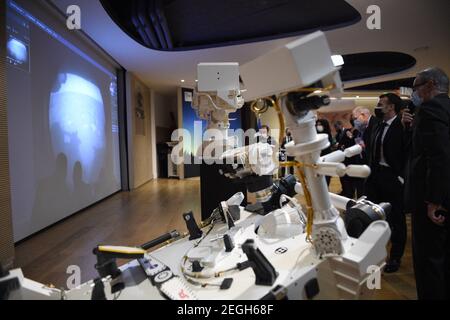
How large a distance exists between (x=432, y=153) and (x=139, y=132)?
19.7 feet

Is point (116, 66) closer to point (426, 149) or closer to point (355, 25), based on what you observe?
point (355, 25)

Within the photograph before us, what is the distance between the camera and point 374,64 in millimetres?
6930

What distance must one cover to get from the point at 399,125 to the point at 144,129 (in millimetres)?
6024

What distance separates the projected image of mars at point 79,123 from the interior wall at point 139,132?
1052 mm

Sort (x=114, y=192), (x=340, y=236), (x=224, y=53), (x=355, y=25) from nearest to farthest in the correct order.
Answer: (x=340, y=236), (x=355, y=25), (x=224, y=53), (x=114, y=192)

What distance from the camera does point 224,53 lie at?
484 cm

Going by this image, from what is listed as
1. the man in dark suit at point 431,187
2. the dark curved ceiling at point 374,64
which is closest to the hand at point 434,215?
the man in dark suit at point 431,187

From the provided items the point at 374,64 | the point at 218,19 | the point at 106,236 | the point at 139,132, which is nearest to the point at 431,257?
the point at 106,236

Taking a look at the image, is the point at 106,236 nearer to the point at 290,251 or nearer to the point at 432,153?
the point at 290,251

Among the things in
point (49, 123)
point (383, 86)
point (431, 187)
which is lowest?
point (431, 187)

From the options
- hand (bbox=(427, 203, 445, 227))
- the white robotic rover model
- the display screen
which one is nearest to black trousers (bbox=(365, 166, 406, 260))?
hand (bbox=(427, 203, 445, 227))

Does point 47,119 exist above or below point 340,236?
above

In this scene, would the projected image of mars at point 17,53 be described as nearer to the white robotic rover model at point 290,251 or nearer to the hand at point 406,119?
the white robotic rover model at point 290,251
